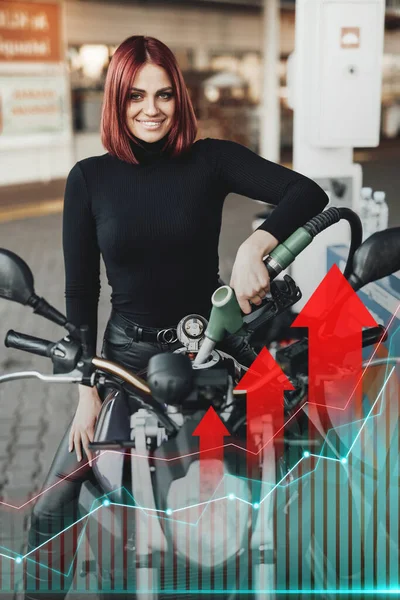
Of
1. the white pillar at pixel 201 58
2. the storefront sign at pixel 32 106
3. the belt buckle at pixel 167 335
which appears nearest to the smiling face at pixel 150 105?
the belt buckle at pixel 167 335

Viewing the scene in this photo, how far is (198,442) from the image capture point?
1162 mm

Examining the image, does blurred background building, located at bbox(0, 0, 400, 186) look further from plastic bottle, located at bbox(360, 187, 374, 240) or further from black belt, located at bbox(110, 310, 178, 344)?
black belt, located at bbox(110, 310, 178, 344)

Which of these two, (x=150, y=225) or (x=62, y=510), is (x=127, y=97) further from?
(x=62, y=510)

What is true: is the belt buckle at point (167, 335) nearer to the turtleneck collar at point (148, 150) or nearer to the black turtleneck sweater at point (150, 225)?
the black turtleneck sweater at point (150, 225)

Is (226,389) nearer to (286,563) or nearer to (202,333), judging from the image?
(202,333)

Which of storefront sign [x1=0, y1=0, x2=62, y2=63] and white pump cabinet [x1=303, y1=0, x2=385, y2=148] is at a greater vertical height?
storefront sign [x1=0, y1=0, x2=62, y2=63]

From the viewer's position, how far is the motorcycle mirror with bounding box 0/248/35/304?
1.15 meters

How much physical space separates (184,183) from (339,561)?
0.83 meters

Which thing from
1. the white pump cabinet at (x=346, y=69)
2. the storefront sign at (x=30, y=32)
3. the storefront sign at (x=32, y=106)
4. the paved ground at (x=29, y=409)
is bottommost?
the paved ground at (x=29, y=409)

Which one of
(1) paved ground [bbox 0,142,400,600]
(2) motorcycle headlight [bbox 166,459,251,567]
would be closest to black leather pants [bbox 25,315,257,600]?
(1) paved ground [bbox 0,142,400,600]

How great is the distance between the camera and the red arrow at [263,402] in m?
1.17

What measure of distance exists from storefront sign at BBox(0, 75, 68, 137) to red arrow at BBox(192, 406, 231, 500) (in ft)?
41.4

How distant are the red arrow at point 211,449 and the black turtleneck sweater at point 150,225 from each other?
1.69 feet

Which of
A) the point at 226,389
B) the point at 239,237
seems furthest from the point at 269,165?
the point at 239,237
